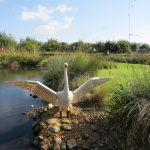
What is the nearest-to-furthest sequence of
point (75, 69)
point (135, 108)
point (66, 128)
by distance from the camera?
point (135, 108)
point (66, 128)
point (75, 69)

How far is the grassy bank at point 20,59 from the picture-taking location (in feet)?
53.3

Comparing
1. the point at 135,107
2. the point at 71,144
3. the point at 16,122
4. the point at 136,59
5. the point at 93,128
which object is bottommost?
the point at 16,122

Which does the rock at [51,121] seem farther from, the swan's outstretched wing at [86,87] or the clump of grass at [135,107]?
the clump of grass at [135,107]

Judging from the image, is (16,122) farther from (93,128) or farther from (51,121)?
(93,128)

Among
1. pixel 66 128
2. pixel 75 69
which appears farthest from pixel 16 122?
pixel 75 69

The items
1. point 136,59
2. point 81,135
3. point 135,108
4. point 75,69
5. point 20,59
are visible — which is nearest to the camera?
point 135,108

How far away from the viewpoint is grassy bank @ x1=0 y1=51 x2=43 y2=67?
16.2 m

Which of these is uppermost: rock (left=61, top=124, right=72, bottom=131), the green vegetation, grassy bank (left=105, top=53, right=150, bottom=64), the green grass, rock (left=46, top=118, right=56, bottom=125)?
grassy bank (left=105, top=53, right=150, bottom=64)

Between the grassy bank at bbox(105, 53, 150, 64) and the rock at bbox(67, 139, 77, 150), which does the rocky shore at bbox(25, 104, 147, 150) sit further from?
the grassy bank at bbox(105, 53, 150, 64)

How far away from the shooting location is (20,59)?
16.7 meters

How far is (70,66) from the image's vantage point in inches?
232

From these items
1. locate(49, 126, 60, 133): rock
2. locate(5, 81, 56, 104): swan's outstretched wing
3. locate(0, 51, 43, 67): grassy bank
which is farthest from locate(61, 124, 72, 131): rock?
locate(0, 51, 43, 67): grassy bank

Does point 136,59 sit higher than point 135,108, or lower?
higher

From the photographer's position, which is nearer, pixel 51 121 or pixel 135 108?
pixel 135 108
